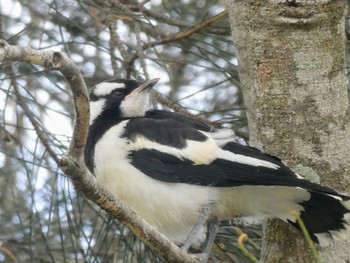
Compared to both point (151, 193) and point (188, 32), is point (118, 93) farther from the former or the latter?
point (151, 193)

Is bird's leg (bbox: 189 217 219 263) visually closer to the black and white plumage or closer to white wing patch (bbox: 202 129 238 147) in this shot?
the black and white plumage

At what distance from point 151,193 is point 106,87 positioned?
0.50 metres

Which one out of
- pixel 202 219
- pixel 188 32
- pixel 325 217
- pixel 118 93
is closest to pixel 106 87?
pixel 118 93

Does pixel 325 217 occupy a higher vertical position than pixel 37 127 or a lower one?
lower

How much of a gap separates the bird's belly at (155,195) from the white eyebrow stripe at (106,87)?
37 centimetres

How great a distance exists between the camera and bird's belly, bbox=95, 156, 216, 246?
2.62m

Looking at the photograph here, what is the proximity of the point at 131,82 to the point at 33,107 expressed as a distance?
1.31ft

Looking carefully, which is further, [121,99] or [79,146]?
[121,99]

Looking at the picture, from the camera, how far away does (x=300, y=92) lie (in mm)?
2449

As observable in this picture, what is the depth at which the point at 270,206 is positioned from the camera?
2.59 meters

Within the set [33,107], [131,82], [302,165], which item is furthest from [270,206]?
[33,107]

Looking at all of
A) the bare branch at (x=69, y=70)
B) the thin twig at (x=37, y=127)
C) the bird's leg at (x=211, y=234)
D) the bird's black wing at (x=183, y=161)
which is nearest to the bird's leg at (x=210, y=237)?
the bird's leg at (x=211, y=234)

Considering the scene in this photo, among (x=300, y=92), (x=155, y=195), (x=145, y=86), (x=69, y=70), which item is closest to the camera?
(x=69, y=70)

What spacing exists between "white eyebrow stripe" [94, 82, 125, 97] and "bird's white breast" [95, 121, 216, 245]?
1.10 ft
